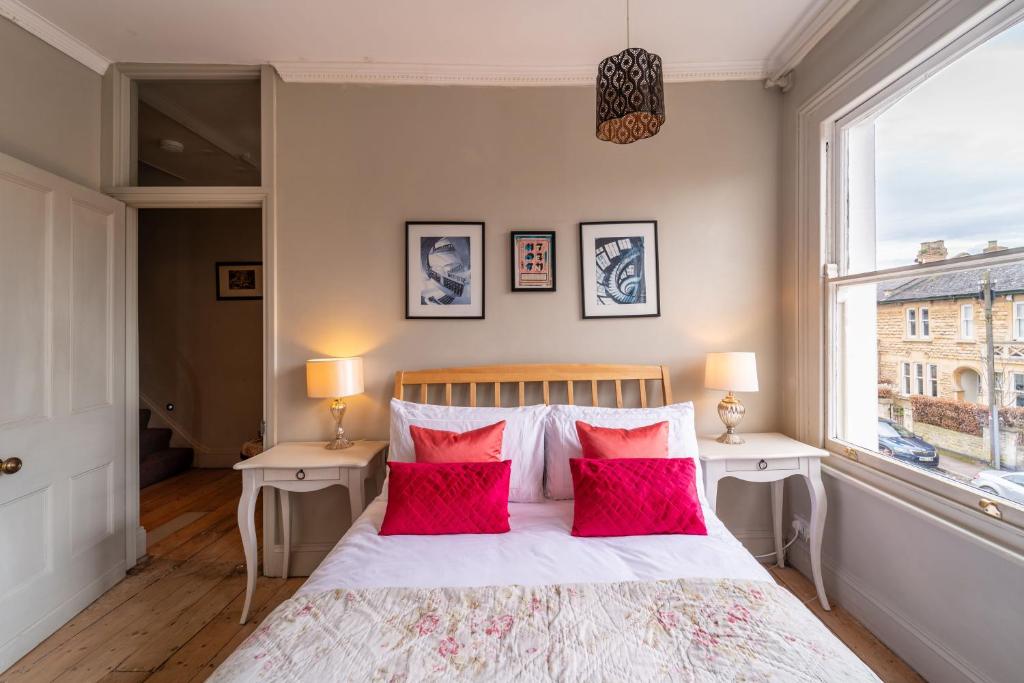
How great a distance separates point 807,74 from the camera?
2.34 m

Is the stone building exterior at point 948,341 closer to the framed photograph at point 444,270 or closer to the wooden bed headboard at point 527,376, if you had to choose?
the wooden bed headboard at point 527,376

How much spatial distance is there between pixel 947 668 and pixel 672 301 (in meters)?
1.88

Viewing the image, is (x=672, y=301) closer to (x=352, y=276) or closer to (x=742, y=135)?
(x=742, y=135)

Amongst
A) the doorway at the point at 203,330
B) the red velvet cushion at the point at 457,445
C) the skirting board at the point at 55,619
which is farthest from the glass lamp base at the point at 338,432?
the doorway at the point at 203,330

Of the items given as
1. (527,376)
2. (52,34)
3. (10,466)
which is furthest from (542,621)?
(52,34)

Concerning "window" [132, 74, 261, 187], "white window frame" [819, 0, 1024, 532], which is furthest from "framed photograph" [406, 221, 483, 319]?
"white window frame" [819, 0, 1024, 532]

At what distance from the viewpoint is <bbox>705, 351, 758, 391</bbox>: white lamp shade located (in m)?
2.22

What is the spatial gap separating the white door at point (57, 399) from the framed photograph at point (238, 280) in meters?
1.92

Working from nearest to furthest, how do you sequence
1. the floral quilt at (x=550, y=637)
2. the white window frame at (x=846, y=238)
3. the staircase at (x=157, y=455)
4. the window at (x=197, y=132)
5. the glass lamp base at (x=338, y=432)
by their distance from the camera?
the floral quilt at (x=550, y=637) → the white window frame at (x=846, y=238) → the glass lamp base at (x=338, y=432) → the window at (x=197, y=132) → the staircase at (x=157, y=455)

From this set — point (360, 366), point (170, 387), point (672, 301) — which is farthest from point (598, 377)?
Result: point (170, 387)

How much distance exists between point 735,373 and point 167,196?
3.38 m

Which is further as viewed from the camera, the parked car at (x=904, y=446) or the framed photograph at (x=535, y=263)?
the framed photograph at (x=535, y=263)

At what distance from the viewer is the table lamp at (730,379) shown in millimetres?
2225

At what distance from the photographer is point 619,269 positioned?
8.25ft
